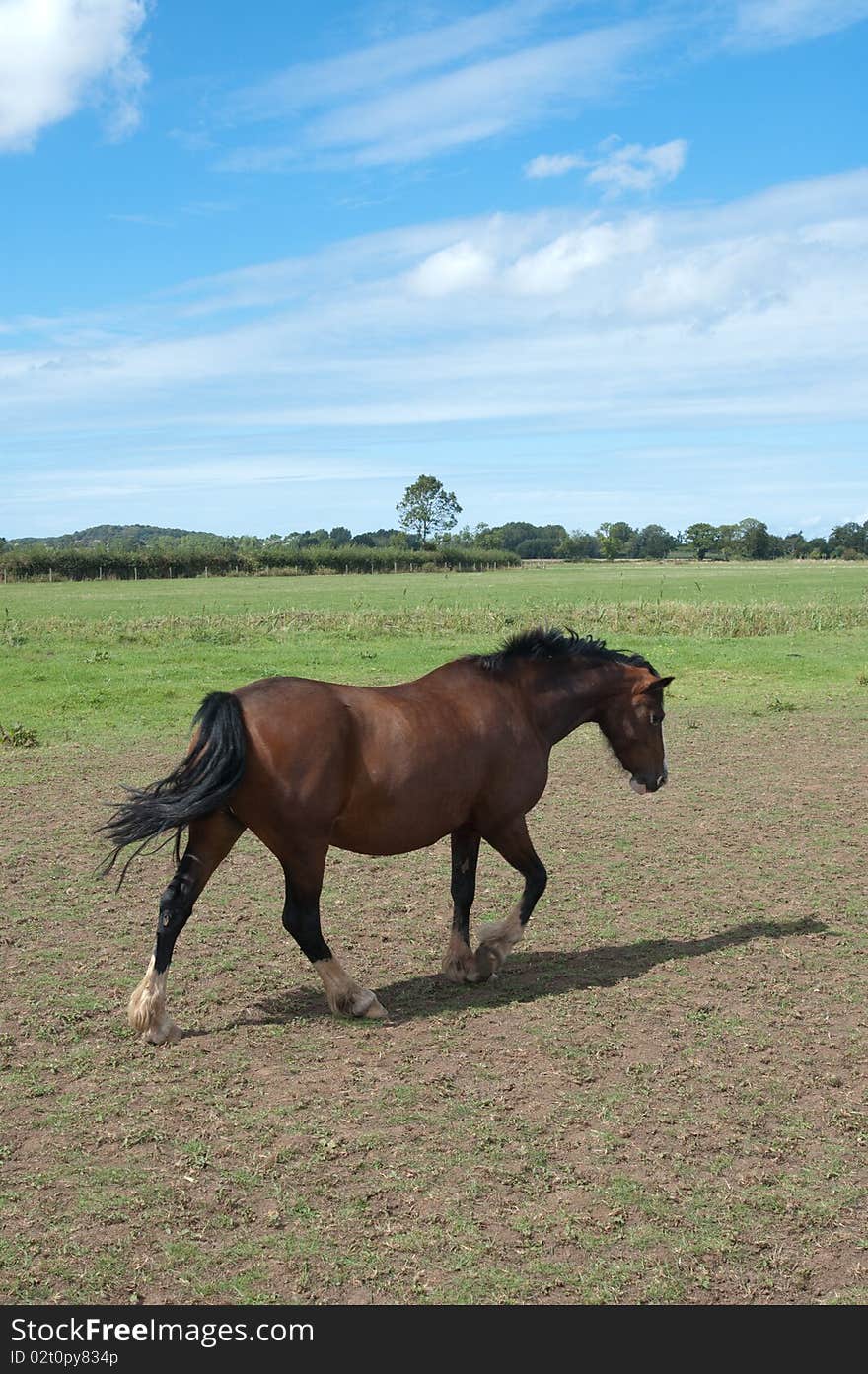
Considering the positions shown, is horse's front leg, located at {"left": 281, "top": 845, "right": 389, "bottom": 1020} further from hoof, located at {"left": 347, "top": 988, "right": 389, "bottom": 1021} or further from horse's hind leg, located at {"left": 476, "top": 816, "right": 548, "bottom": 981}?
horse's hind leg, located at {"left": 476, "top": 816, "right": 548, "bottom": 981}

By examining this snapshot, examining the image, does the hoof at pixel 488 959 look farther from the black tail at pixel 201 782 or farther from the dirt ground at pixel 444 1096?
the black tail at pixel 201 782

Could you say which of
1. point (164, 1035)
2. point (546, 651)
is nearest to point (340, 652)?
point (546, 651)

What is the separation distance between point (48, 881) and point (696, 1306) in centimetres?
648

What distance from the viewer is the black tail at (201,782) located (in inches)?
230

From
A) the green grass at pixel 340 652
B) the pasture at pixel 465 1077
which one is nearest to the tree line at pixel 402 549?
the green grass at pixel 340 652

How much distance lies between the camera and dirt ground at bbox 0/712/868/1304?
155 inches

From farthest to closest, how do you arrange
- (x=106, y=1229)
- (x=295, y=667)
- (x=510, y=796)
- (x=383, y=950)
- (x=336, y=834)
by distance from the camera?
(x=295, y=667) < (x=383, y=950) < (x=510, y=796) < (x=336, y=834) < (x=106, y=1229)

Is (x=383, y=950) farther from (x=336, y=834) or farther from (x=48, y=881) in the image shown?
(x=48, y=881)

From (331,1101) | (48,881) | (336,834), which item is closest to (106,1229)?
(331,1101)

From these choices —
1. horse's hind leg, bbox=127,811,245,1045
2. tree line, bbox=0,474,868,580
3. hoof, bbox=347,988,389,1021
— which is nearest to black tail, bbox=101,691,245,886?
horse's hind leg, bbox=127,811,245,1045

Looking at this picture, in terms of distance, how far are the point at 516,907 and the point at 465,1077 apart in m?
1.59

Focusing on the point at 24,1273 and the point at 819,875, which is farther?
the point at 819,875

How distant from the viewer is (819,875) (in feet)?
29.9

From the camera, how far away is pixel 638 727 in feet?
24.3
